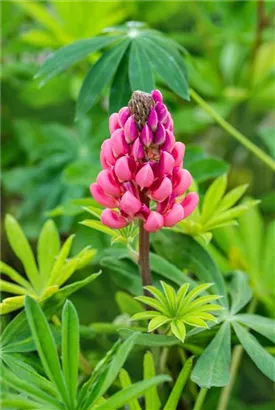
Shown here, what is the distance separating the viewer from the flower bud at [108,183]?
0.62 meters

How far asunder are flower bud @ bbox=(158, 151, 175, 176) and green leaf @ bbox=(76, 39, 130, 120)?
0.25 metres

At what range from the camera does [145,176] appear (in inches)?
23.8

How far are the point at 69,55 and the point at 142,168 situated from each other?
1.02 ft

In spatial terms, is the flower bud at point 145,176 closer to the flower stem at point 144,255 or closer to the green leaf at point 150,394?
the flower stem at point 144,255

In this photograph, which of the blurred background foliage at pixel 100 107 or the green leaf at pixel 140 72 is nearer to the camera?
the green leaf at pixel 140 72

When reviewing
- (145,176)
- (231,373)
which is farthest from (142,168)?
(231,373)

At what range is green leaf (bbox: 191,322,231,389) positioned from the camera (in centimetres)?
64

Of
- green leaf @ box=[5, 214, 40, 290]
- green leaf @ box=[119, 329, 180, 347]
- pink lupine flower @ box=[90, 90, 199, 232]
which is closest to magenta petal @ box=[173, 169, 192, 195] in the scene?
pink lupine flower @ box=[90, 90, 199, 232]

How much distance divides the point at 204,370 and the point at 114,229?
165 mm

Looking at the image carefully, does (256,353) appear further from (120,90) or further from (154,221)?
(120,90)

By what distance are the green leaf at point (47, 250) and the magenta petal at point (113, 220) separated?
176 millimetres

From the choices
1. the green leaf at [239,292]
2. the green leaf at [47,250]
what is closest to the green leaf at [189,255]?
the green leaf at [239,292]

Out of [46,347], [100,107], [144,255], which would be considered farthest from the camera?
[100,107]

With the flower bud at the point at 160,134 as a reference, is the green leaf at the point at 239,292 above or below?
below
